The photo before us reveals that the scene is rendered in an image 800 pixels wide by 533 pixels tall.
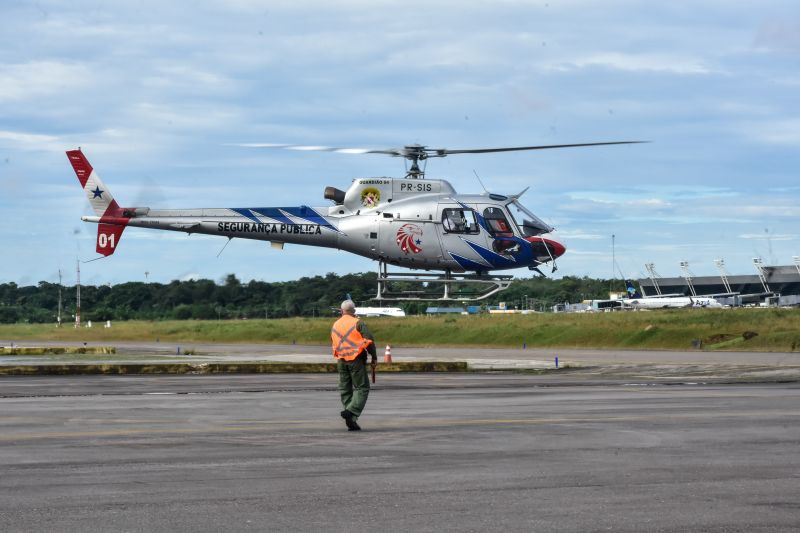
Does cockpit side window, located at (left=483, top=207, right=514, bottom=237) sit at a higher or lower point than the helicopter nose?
higher

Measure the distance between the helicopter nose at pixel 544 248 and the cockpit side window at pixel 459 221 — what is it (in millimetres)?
2146

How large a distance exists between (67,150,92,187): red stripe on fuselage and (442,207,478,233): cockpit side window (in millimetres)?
13408

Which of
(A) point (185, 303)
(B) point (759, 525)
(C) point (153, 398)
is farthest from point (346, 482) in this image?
(A) point (185, 303)

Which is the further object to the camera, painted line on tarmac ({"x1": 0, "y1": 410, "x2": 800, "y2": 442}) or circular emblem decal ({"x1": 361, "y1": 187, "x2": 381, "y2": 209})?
circular emblem decal ({"x1": 361, "y1": 187, "x2": 381, "y2": 209})

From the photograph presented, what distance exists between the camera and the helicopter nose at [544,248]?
42.0 m

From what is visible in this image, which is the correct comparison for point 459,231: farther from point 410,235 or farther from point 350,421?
point 350,421

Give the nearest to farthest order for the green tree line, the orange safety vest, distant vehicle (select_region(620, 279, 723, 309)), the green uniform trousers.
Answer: the green uniform trousers
the orange safety vest
the green tree line
distant vehicle (select_region(620, 279, 723, 309))

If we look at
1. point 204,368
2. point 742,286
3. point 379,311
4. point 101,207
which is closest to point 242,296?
point 101,207

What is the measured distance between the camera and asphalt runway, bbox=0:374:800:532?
8836 mm

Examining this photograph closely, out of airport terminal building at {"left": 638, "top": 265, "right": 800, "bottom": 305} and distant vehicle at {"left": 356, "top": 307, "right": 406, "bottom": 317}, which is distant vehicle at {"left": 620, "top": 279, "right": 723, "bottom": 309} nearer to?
airport terminal building at {"left": 638, "top": 265, "right": 800, "bottom": 305}

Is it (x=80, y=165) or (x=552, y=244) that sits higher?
(x=80, y=165)

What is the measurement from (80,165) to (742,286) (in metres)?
130

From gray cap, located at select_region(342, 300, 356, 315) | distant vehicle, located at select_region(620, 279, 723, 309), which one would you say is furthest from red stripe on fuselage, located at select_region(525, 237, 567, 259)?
distant vehicle, located at select_region(620, 279, 723, 309)

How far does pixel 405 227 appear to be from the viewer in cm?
4175
